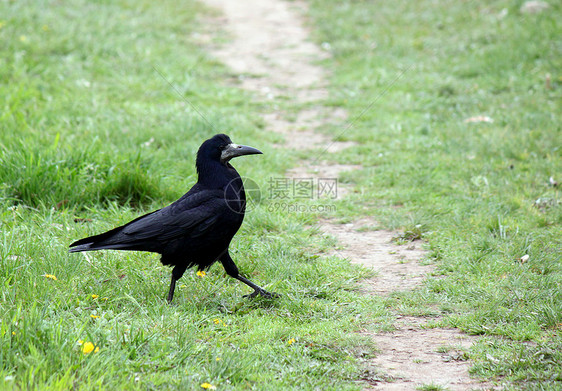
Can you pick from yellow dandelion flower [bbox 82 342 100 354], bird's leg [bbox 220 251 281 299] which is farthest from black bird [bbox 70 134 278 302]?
yellow dandelion flower [bbox 82 342 100 354]

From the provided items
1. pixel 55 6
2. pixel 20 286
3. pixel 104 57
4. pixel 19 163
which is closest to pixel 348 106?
pixel 104 57

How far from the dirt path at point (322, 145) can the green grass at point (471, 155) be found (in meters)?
0.19

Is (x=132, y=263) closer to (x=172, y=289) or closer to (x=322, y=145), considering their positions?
(x=172, y=289)

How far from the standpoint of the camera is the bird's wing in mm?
4102

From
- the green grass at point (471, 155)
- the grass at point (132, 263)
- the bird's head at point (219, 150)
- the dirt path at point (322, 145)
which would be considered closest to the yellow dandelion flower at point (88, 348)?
the grass at point (132, 263)

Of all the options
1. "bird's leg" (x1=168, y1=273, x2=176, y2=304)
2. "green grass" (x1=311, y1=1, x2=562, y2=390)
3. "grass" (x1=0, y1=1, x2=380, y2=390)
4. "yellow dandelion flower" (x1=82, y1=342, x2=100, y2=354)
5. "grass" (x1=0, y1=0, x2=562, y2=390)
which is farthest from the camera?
"bird's leg" (x1=168, y1=273, x2=176, y2=304)

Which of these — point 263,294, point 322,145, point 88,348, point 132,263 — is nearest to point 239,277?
point 263,294

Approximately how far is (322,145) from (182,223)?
13.4 feet

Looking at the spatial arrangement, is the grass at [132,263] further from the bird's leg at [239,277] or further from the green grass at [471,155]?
the green grass at [471,155]

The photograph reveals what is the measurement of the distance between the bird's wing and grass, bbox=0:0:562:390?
429 millimetres

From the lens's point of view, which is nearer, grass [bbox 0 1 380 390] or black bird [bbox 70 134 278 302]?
grass [bbox 0 1 380 390]

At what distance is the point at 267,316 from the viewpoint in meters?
3.94

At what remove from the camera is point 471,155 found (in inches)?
277

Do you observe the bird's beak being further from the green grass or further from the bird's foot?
the green grass
